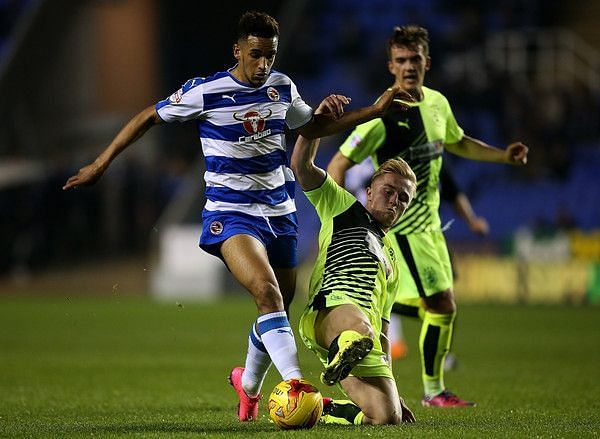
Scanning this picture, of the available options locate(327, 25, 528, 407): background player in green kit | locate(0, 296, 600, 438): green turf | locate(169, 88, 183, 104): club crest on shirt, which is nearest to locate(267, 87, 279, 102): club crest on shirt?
locate(169, 88, 183, 104): club crest on shirt

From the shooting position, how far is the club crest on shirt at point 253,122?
6.38 m

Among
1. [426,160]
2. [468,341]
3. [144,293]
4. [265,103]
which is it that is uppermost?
[265,103]

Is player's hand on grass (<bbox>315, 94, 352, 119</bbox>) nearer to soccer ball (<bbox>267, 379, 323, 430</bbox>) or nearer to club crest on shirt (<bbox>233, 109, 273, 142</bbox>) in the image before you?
club crest on shirt (<bbox>233, 109, 273, 142</bbox>)

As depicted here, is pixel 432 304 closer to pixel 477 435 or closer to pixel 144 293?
pixel 477 435

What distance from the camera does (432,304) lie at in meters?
7.84

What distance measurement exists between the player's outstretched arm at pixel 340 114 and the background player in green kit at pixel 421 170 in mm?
1297

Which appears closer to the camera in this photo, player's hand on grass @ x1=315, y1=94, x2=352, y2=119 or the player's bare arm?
player's hand on grass @ x1=315, y1=94, x2=352, y2=119

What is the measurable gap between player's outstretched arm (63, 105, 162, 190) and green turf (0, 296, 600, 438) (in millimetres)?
1235

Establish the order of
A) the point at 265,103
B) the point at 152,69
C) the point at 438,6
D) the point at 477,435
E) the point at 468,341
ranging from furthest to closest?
the point at 152,69 → the point at 438,6 → the point at 468,341 → the point at 265,103 → the point at 477,435

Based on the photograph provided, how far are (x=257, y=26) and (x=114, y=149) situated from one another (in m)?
0.96

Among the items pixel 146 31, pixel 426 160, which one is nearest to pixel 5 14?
pixel 146 31

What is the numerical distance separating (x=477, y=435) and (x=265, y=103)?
6.68ft

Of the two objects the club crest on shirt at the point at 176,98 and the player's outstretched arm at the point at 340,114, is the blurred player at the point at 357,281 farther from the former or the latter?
the club crest on shirt at the point at 176,98

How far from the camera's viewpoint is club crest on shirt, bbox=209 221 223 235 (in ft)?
20.8
